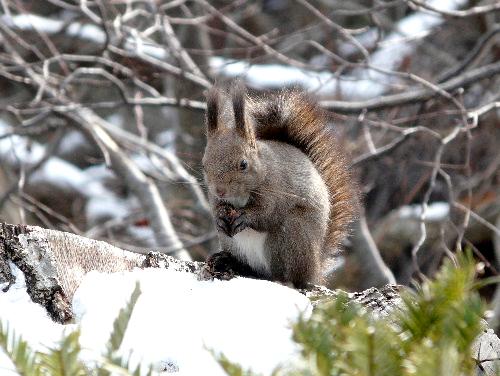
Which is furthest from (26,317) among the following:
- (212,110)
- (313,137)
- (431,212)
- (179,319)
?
(431,212)

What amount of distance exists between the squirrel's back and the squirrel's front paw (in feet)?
1.04

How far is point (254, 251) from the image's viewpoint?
204cm

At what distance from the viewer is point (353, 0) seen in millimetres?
5879

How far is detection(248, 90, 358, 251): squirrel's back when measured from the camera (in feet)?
7.34

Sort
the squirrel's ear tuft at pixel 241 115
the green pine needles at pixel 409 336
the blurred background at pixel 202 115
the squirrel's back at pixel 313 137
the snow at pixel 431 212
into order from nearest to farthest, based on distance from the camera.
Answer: the green pine needles at pixel 409 336 → the squirrel's ear tuft at pixel 241 115 → the squirrel's back at pixel 313 137 → the blurred background at pixel 202 115 → the snow at pixel 431 212

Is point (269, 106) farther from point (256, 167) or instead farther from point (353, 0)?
point (353, 0)

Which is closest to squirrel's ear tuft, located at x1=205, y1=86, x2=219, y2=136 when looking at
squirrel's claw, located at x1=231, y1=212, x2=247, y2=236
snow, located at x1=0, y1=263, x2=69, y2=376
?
squirrel's claw, located at x1=231, y1=212, x2=247, y2=236

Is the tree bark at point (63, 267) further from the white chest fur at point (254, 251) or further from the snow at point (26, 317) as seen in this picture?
the white chest fur at point (254, 251)

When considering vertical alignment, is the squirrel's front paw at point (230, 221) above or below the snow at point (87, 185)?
below

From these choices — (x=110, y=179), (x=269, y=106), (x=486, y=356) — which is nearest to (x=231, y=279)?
(x=486, y=356)

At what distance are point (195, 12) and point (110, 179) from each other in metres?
1.33

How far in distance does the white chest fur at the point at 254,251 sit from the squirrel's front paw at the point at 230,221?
42mm

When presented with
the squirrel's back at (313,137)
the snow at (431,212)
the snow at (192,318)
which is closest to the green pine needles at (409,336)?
the snow at (192,318)

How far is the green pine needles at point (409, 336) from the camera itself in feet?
2.47
